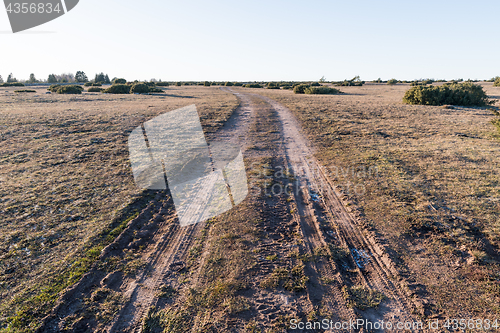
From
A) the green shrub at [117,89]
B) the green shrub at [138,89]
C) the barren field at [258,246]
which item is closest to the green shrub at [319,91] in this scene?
the green shrub at [138,89]

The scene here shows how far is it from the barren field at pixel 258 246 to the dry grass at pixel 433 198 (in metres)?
0.03

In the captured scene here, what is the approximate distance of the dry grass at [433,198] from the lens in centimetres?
362

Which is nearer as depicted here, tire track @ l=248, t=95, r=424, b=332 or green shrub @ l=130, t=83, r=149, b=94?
tire track @ l=248, t=95, r=424, b=332

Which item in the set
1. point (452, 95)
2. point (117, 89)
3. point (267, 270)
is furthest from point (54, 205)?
point (117, 89)

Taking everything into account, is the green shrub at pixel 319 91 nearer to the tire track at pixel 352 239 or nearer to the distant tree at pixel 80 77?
the tire track at pixel 352 239

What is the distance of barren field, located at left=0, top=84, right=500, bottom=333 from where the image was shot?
3.15m

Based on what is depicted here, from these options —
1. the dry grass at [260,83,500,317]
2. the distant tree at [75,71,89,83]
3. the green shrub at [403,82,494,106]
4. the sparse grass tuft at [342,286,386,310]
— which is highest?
the distant tree at [75,71,89,83]

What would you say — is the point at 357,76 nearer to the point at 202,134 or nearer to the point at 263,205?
the point at 202,134

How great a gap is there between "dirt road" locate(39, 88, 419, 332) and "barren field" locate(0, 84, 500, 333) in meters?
0.02

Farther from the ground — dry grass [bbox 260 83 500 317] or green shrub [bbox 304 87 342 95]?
green shrub [bbox 304 87 342 95]

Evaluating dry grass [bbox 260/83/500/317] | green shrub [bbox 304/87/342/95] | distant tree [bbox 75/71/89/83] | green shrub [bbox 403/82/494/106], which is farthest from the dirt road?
distant tree [bbox 75/71/89/83]

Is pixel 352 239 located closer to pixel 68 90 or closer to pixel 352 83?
pixel 68 90

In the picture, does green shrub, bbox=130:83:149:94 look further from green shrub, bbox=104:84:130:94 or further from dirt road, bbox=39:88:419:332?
dirt road, bbox=39:88:419:332

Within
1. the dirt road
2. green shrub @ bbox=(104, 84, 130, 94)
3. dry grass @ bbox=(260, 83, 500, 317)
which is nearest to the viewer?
the dirt road
